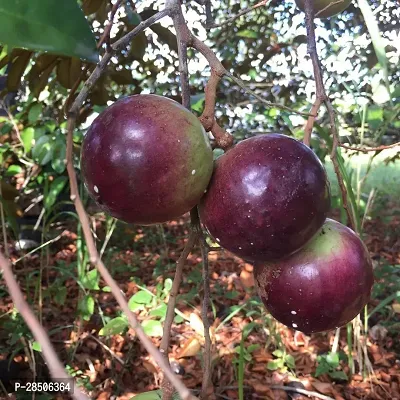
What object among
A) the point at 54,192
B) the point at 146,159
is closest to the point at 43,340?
the point at 146,159

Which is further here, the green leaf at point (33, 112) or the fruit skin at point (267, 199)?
the green leaf at point (33, 112)

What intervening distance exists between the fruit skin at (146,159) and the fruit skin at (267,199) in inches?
1.4

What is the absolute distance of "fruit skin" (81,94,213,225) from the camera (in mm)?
478

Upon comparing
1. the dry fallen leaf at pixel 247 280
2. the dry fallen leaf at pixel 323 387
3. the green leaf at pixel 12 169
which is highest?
the green leaf at pixel 12 169

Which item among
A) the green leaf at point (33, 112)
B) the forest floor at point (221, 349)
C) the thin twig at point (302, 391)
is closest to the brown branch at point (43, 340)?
the forest floor at point (221, 349)

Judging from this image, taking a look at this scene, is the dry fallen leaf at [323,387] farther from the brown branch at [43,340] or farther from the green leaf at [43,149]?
the brown branch at [43,340]

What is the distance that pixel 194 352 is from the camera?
1.62 m

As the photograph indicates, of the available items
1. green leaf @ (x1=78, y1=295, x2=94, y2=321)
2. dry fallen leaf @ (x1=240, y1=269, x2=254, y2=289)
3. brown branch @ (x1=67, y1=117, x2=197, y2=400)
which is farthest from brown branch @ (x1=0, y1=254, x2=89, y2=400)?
dry fallen leaf @ (x1=240, y1=269, x2=254, y2=289)

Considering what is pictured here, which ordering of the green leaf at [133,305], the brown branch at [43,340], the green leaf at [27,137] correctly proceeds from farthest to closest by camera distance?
1. the green leaf at [27,137]
2. the green leaf at [133,305]
3. the brown branch at [43,340]

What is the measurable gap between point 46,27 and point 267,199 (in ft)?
0.88

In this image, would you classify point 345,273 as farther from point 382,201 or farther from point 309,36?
point 382,201

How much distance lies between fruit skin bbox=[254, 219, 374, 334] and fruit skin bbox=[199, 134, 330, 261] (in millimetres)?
50

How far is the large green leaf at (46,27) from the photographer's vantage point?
417 millimetres

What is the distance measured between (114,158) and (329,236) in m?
0.28
